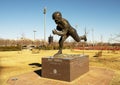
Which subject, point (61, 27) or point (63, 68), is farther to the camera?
point (61, 27)

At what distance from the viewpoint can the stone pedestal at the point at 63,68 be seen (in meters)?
8.03

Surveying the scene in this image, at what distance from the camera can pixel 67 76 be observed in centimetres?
804

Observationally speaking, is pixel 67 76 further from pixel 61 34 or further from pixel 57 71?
pixel 61 34

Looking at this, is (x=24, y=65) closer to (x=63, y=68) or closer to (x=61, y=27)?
(x=61, y=27)

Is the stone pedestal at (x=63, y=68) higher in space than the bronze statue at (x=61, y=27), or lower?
lower

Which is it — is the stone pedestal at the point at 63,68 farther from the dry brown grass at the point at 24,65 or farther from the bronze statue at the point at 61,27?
the dry brown grass at the point at 24,65

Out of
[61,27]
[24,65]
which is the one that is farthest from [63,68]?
[24,65]

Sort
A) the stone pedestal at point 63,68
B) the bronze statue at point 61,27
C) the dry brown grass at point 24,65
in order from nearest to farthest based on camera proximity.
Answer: the stone pedestal at point 63,68 < the bronze statue at point 61,27 < the dry brown grass at point 24,65

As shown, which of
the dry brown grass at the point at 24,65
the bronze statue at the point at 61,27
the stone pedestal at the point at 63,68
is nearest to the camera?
the stone pedestal at the point at 63,68

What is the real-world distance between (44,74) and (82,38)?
3743 mm

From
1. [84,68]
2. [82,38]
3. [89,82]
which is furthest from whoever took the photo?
[82,38]

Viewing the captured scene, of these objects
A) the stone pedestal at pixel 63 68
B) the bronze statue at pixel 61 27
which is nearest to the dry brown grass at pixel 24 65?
the stone pedestal at pixel 63 68

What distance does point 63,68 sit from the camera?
8180 mm

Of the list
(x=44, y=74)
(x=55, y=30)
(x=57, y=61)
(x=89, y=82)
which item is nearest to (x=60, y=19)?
(x=55, y=30)
